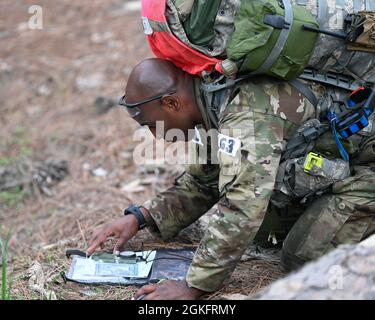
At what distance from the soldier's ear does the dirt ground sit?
97 centimetres

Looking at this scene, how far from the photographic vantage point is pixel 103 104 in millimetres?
7188

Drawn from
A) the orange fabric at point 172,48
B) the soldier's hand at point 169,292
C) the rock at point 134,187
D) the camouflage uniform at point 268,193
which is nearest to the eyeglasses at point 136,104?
the orange fabric at point 172,48

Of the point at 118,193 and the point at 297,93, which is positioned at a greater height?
the point at 297,93

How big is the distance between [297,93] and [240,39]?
1.43ft

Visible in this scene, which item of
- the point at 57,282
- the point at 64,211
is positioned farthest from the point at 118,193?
the point at 57,282

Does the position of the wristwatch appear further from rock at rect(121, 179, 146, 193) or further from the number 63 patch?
rock at rect(121, 179, 146, 193)

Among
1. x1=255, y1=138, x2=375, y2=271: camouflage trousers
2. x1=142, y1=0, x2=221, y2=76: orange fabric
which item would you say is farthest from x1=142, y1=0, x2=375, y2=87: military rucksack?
x1=255, y1=138, x2=375, y2=271: camouflage trousers

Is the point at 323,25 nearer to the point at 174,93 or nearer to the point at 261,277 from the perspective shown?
the point at 174,93

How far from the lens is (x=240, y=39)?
9.80ft

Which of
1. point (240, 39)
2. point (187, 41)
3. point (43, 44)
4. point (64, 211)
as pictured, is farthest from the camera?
point (43, 44)

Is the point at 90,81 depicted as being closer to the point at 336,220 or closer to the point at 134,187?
the point at 134,187

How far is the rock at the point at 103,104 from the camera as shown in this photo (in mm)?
7137

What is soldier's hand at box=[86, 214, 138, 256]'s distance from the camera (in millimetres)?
3746
